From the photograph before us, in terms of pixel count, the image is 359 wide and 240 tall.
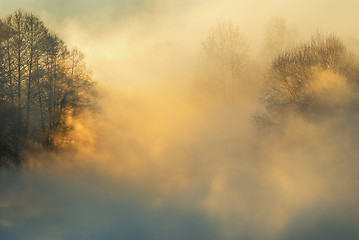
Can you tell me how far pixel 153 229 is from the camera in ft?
33.9

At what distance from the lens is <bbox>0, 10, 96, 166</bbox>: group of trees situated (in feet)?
50.6

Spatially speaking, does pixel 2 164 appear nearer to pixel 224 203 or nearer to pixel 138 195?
pixel 138 195

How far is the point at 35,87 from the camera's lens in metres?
20.1

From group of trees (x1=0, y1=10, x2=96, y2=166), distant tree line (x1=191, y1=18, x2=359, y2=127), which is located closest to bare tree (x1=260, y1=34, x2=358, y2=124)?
distant tree line (x1=191, y1=18, x2=359, y2=127)

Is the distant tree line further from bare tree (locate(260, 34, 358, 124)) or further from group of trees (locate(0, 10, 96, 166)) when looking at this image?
group of trees (locate(0, 10, 96, 166))

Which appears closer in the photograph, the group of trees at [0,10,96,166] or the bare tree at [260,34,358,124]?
the group of trees at [0,10,96,166]

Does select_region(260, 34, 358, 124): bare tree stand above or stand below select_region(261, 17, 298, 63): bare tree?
below

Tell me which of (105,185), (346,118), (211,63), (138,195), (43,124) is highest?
(211,63)

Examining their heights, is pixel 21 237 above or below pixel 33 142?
below

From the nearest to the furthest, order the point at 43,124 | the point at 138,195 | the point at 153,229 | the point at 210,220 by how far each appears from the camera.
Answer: the point at 153,229 < the point at 210,220 < the point at 138,195 < the point at 43,124

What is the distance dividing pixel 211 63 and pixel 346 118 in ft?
57.0

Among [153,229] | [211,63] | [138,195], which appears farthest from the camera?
[211,63]

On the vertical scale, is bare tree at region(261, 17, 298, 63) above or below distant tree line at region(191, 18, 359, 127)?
above

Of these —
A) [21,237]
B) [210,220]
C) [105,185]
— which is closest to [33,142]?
[105,185]
